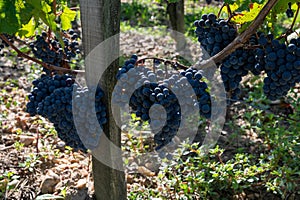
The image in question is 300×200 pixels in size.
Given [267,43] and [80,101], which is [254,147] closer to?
[267,43]

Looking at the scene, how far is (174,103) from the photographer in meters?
1.58

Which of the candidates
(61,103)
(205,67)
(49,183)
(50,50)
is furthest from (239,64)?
(49,183)

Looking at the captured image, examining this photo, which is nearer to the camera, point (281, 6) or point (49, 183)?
point (281, 6)

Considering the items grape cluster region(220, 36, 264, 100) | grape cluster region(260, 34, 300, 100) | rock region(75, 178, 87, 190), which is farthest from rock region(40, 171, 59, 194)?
grape cluster region(260, 34, 300, 100)

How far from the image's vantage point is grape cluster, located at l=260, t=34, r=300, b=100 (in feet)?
Result: 5.06

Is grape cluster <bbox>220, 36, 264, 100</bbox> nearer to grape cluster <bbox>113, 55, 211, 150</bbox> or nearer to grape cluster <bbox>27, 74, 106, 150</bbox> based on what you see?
grape cluster <bbox>113, 55, 211, 150</bbox>

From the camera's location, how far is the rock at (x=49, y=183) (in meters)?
2.49

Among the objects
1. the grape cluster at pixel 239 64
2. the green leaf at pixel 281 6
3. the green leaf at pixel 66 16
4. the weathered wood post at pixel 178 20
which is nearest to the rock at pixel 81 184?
the green leaf at pixel 66 16

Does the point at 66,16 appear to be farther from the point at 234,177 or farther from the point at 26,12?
the point at 234,177

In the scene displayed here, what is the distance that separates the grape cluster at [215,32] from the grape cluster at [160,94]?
22 centimetres

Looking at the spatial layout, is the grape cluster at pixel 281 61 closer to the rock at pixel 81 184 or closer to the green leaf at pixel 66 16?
the green leaf at pixel 66 16

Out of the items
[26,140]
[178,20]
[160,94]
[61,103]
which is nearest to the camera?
[160,94]

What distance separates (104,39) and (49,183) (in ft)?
4.10

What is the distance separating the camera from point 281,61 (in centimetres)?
155
